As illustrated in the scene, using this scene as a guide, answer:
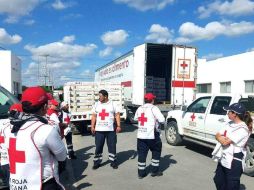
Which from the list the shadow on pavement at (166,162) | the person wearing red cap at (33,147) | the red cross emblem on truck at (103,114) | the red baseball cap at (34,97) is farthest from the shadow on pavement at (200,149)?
the red baseball cap at (34,97)

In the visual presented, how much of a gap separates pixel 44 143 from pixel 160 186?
401 cm

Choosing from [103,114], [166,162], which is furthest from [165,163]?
[103,114]

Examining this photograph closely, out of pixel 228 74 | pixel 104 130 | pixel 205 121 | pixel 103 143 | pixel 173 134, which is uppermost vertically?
pixel 228 74

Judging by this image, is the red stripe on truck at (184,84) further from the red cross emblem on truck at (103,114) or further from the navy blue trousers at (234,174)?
the navy blue trousers at (234,174)

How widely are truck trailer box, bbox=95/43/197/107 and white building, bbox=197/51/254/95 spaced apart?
10.0m

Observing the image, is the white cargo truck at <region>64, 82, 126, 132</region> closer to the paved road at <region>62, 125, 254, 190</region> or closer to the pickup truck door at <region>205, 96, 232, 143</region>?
the paved road at <region>62, 125, 254, 190</region>

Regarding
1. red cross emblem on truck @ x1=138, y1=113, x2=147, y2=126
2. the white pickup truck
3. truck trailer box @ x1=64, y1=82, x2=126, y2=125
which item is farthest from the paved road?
truck trailer box @ x1=64, y1=82, x2=126, y2=125

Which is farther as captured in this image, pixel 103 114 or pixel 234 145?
pixel 103 114

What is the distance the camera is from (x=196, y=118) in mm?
9078

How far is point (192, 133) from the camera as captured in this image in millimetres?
9375

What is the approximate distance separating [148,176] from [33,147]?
458 cm

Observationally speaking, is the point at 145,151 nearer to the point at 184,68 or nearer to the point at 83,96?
the point at 83,96

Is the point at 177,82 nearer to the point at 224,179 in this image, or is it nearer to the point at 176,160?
the point at 176,160

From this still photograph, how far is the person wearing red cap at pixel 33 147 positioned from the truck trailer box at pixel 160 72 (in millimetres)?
11980
